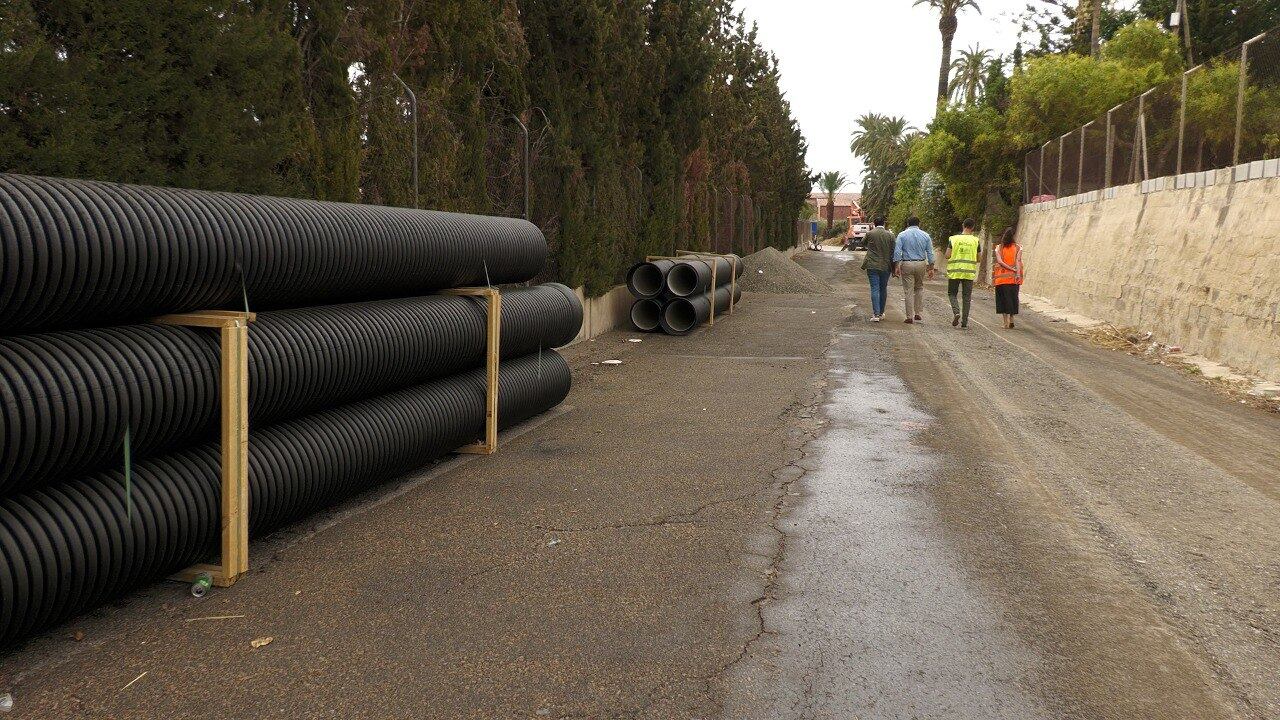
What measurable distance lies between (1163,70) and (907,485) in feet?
99.2

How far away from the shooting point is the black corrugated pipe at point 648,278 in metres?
15.8

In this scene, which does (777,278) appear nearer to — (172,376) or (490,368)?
(490,368)

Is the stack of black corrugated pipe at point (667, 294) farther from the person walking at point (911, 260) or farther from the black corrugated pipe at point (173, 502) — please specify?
the black corrugated pipe at point (173, 502)

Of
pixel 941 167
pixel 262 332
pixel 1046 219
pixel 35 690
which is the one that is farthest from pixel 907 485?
pixel 941 167

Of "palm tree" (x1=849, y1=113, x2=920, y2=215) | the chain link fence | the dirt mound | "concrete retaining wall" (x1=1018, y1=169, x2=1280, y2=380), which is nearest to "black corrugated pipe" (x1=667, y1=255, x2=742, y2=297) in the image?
"concrete retaining wall" (x1=1018, y1=169, x2=1280, y2=380)

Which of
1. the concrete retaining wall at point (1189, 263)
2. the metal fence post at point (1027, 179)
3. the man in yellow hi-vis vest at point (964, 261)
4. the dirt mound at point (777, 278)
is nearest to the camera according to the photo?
the concrete retaining wall at point (1189, 263)

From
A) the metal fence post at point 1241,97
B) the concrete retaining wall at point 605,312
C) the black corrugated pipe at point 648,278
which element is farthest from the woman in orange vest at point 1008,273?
the concrete retaining wall at point 605,312

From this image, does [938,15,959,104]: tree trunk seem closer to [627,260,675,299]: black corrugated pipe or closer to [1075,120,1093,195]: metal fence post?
[1075,120,1093,195]: metal fence post

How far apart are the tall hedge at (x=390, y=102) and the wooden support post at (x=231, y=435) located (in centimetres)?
142

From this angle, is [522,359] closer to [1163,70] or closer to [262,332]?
[262,332]

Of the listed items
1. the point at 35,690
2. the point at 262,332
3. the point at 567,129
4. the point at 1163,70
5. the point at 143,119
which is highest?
the point at 1163,70

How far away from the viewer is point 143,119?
5.66 meters

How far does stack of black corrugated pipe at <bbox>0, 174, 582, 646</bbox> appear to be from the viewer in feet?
11.6

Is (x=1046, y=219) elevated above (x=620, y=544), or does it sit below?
above
